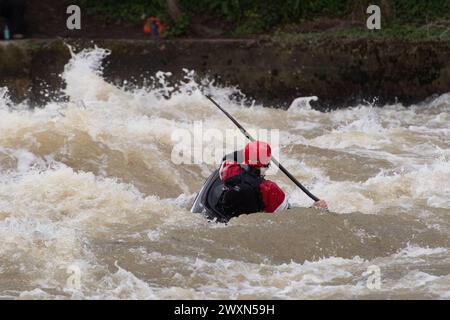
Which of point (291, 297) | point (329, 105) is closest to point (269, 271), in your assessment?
point (291, 297)

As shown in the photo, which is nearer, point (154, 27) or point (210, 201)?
point (210, 201)

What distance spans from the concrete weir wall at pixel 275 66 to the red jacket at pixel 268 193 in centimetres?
795

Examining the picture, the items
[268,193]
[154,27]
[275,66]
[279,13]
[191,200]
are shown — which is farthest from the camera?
[279,13]

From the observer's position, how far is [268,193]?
968 centimetres

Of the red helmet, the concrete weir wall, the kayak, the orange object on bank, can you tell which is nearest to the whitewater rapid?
the kayak

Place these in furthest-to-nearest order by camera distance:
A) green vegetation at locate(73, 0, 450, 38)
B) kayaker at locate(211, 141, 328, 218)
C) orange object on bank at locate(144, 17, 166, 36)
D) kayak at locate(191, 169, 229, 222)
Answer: orange object on bank at locate(144, 17, 166, 36) < green vegetation at locate(73, 0, 450, 38) < kayak at locate(191, 169, 229, 222) < kayaker at locate(211, 141, 328, 218)

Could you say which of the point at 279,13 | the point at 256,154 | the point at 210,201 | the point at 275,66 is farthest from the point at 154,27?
the point at 256,154

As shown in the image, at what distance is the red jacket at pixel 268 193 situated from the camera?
31.7ft

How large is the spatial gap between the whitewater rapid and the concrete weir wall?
356mm

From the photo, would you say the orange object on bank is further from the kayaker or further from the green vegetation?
the kayaker

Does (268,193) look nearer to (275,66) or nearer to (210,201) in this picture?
(210,201)

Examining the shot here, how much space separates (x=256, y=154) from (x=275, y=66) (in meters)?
8.36

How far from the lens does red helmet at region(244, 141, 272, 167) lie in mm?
9594

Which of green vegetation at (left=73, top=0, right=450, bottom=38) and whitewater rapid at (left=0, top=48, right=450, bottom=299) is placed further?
green vegetation at (left=73, top=0, right=450, bottom=38)
